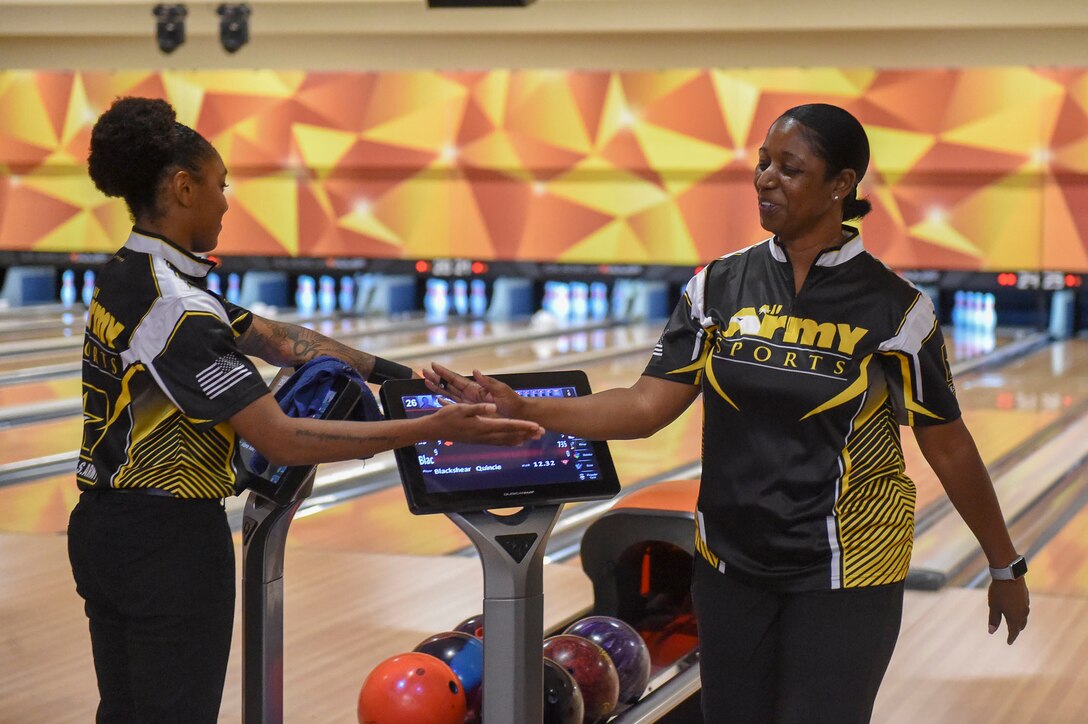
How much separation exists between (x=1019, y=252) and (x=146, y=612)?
26.3ft

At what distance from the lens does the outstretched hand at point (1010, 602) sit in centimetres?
175

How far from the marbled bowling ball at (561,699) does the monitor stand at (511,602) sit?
41 cm

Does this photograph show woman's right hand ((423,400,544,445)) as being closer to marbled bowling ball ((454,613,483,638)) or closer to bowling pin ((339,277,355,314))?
marbled bowling ball ((454,613,483,638))

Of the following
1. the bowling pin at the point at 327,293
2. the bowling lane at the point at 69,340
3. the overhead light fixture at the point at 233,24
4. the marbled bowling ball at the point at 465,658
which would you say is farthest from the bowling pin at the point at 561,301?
the marbled bowling ball at the point at 465,658

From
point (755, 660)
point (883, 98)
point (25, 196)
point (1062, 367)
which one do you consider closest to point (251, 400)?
point (755, 660)

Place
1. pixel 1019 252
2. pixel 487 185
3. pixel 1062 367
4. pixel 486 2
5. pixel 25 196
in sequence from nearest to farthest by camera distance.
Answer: pixel 486 2 → pixel 1062 367 → pixel 1019 252 → pixel 487 185 → pixel 25 196

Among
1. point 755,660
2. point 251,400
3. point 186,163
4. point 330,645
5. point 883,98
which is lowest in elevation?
point 330,645

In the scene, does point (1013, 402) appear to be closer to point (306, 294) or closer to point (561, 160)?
point (561, 160)

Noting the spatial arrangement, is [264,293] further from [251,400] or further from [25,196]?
[251,400]

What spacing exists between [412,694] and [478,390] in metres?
0.67

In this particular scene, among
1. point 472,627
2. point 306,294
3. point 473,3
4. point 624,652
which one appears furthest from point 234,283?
point 624,652

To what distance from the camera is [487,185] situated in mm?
9656

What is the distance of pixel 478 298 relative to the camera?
10125 mm

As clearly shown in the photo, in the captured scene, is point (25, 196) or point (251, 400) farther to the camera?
point (25, 196)
